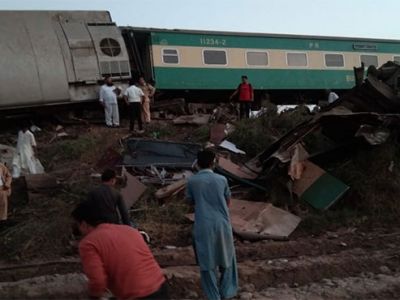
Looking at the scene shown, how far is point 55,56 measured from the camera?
15727 millimetres

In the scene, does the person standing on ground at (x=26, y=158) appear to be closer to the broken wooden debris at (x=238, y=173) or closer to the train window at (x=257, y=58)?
the broken wooden debris at (x=238, y=173)

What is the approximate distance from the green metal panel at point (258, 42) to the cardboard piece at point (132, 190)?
8539mm

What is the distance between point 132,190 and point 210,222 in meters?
4.57

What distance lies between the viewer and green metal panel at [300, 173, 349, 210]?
9.82m

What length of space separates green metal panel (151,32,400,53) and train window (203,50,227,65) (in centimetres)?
20

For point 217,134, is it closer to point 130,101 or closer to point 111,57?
point 130,101

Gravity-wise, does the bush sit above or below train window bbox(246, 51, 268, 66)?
below

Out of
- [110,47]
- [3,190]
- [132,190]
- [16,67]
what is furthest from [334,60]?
[3,190]

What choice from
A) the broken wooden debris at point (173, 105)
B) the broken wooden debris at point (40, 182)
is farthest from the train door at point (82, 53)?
the broken wooden debris at point (40, 182)

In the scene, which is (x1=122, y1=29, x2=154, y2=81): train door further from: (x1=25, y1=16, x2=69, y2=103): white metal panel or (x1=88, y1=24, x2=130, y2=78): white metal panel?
(x1=25, y1=16, x2=69, y2=103): white metal panel

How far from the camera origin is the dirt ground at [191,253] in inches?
264

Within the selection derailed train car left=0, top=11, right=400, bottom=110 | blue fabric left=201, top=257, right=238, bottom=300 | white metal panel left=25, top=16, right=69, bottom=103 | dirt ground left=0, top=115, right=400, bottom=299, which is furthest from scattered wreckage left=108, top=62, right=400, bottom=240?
derailed train car left=0, top=11, right=400, bottom=110

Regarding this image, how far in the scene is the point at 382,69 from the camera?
1149 centimetres

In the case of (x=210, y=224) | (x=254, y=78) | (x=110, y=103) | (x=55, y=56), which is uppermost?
(x=55, y=56)
